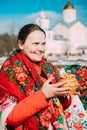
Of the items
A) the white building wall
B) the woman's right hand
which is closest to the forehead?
the woman's right hand

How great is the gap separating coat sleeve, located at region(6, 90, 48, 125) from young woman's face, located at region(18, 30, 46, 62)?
27 centimetres

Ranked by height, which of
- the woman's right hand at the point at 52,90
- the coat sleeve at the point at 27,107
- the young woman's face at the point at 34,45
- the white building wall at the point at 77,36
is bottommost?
the white building wall at the point at 77,36

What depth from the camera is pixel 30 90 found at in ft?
6.47

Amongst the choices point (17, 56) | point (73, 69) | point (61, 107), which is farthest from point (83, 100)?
point (17, 56)

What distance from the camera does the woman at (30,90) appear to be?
184 centimetres

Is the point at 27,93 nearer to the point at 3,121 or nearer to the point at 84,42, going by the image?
the point at 3,121

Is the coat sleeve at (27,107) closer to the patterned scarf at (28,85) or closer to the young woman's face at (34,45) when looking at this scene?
the patterned scarf at (28,85)

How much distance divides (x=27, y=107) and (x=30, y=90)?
0.16 m

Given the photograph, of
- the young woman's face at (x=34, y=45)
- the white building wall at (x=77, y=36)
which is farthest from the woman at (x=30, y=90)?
the white building wall at (x=77, y=36)

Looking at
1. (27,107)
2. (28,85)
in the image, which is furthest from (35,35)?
(27,107)

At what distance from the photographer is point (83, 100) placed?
285 cm

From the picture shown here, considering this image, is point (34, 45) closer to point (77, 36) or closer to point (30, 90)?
point (30, 90)

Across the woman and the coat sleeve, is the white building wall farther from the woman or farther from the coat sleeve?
the coat sleeve

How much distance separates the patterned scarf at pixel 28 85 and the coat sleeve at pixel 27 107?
76mm
